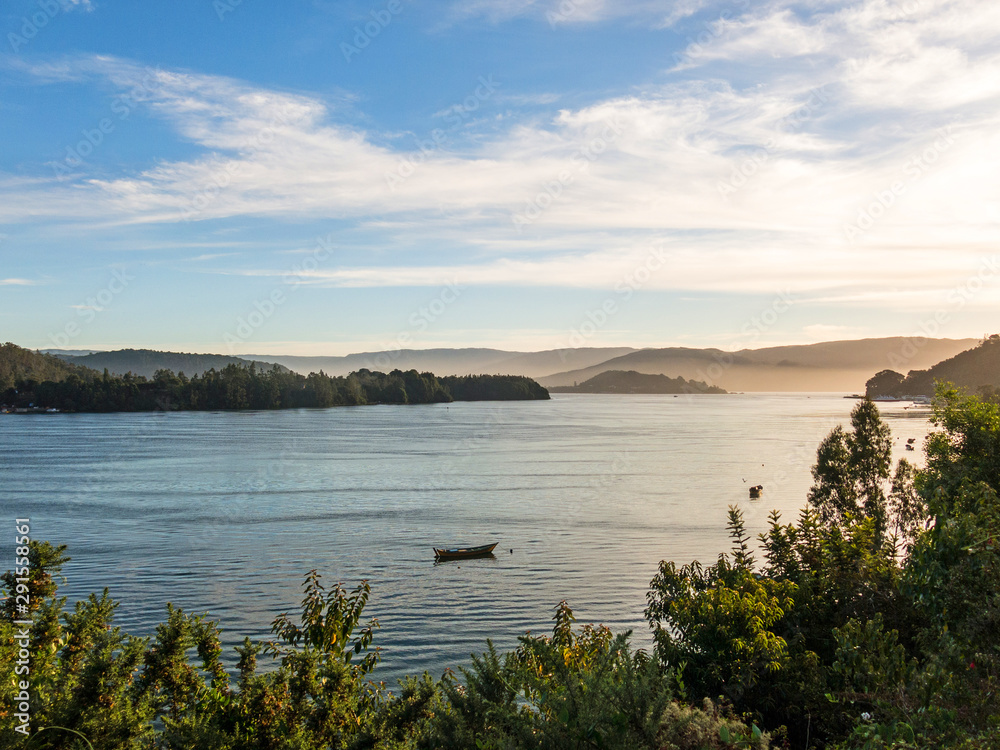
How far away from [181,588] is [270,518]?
68.2 feet

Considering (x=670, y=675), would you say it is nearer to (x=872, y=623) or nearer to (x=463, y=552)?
(x=872, y=623)

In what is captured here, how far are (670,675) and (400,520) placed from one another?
49.7 m

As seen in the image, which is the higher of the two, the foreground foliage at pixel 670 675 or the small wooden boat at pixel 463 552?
the foreground foliage at pixel 670 675

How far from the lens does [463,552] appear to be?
146 ft

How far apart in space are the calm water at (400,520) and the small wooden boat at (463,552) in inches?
32.8

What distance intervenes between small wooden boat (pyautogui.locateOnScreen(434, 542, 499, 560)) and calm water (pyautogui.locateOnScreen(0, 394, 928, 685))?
0.83 meters

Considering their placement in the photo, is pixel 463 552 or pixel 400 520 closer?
pixel 463 552

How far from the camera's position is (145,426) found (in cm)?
17025

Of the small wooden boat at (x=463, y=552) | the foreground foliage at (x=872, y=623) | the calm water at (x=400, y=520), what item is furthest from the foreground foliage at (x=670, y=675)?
the small wooden boat at (x=463, y=552)

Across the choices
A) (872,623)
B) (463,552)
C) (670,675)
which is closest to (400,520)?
(463,552)

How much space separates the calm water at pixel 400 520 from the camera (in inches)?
1368

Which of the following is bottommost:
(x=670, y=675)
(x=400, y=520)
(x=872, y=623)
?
(x=400, y=520)

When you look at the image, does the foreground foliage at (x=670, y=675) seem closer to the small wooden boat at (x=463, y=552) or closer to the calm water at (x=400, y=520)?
the calm water at (x=400, y=520)

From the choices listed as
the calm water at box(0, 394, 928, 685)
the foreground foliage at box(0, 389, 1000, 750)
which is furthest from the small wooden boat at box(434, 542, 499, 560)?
the foreground foliage at box(0, 389, 1000, 750)
